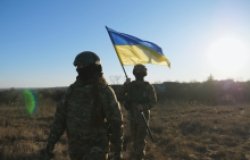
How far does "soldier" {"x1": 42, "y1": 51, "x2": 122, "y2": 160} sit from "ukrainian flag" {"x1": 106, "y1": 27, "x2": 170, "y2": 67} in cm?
428

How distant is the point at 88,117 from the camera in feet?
14.8

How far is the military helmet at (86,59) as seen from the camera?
4.59 meters

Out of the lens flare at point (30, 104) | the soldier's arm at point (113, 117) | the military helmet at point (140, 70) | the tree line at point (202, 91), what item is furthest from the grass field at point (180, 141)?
the tree line at point (202, 91)

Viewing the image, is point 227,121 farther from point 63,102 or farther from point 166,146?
point 63,102

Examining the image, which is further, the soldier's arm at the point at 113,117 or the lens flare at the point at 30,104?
the lens flare at the point at 30,104

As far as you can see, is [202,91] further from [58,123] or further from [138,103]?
[58,123]

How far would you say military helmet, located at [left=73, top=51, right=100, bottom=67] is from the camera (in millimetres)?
4590

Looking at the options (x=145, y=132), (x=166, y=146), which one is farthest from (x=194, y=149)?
(x=145, y=132)

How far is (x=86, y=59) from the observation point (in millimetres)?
4586

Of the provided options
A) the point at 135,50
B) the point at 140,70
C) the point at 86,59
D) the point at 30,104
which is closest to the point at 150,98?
the point at 140,70

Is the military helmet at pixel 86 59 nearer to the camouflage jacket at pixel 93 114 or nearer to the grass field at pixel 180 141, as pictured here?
the camouflage jacket at pixel 93 114

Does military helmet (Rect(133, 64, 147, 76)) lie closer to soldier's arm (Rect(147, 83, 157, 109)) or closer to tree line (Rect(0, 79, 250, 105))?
soldier's arm (Rect(147, 83, 157, 109))

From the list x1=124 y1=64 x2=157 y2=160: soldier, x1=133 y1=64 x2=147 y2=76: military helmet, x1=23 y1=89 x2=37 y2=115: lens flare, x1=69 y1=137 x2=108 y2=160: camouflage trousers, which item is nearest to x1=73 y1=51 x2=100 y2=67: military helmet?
x1=69 y1=137 x2=108 y2=160: camouflage trousers

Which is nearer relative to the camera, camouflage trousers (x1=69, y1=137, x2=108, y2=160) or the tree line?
camouflage trousers (x1=69, y1=137, x2=108, y2=160)
